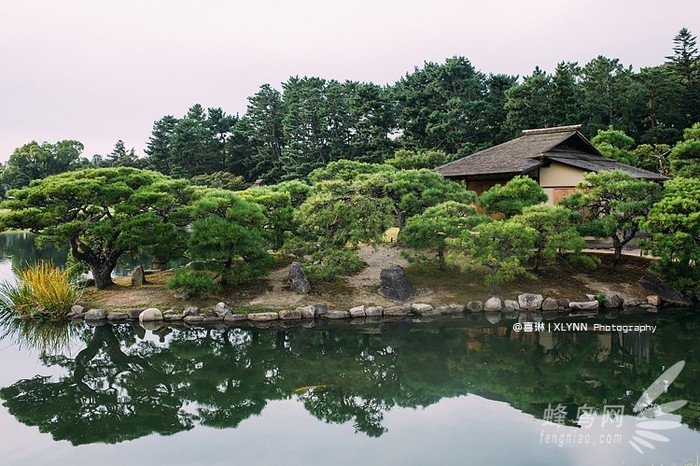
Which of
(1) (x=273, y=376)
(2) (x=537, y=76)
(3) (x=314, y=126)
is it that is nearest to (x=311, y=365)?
(1) (x=273, y=376)

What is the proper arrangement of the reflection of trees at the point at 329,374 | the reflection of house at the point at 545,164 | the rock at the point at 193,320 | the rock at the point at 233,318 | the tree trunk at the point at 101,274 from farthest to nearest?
the reflection of house at the point at 545,164 → the tree trunk at the point at 101,274 → the rock at the point at 233,318 → the rock at the point at 193,320 → the reflection of trees at the point at 329,374

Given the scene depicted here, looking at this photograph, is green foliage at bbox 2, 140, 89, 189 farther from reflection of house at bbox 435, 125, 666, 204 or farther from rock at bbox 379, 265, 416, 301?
rock at bbox 379, 265, 416, 301

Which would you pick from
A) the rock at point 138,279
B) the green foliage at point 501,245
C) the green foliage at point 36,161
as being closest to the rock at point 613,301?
the green foliage at point 501,245

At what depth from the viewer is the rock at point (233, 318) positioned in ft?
34.5

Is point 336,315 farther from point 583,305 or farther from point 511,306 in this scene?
point 583,305

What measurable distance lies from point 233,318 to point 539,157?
1024cm

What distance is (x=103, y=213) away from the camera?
11.6 metres

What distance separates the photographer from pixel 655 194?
463 inches

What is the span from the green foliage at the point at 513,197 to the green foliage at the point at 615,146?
6.89 m

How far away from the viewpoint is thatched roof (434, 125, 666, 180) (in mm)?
15203

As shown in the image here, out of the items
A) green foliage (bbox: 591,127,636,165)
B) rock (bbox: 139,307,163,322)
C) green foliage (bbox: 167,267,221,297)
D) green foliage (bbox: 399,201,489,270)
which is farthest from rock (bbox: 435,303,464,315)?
green foliage (bbox: 591,127,636,165)

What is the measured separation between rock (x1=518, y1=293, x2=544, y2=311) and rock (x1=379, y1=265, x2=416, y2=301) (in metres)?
2.40


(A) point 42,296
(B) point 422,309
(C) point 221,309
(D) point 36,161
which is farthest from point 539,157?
(D) point 36,161

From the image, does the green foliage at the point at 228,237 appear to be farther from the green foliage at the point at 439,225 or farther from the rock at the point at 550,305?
the rock at the point at 550,305
